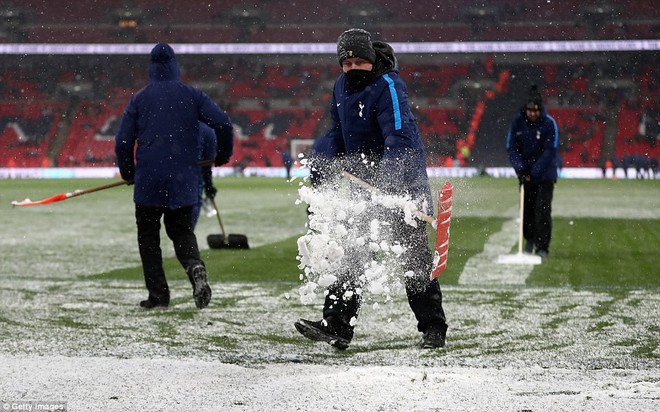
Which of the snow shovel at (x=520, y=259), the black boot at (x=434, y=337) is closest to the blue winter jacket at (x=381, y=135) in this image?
the black boot at (x=434, y=337)

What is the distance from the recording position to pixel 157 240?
762 centimetres

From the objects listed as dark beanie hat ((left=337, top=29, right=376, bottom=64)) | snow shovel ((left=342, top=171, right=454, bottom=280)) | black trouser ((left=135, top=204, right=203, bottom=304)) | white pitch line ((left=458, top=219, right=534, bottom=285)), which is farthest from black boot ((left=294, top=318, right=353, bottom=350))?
white pitch line ((left=458, top=219, right=534, bottom=285))

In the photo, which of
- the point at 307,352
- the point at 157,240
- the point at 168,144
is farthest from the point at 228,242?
the point at 307,352

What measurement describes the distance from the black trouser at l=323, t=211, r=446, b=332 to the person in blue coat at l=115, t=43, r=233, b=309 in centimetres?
166

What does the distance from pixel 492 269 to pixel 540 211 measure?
1367 millimetres

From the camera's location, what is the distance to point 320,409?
13.7 feet

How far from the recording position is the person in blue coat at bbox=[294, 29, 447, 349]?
18.4ft

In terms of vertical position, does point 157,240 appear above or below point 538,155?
above

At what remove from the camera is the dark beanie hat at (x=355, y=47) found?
18.5 ft

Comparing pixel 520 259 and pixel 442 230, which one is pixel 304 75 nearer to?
pixel 520 259

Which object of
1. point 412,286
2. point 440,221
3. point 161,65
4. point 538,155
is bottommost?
point 538,155

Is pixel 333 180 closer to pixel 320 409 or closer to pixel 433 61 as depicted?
pixel 320 409

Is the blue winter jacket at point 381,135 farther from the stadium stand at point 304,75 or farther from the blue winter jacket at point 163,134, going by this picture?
the stadium stand at point 304,75

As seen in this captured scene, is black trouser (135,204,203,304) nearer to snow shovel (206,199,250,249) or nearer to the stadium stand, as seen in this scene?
snow shovel (206,199,250,249)
